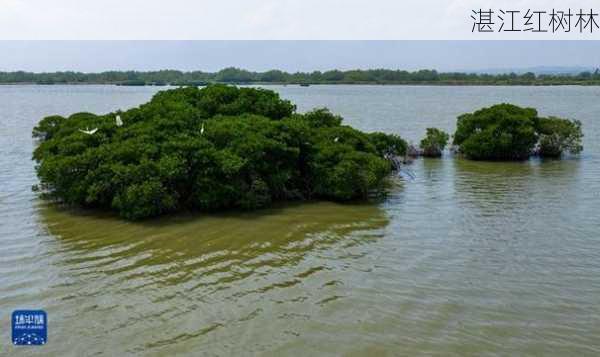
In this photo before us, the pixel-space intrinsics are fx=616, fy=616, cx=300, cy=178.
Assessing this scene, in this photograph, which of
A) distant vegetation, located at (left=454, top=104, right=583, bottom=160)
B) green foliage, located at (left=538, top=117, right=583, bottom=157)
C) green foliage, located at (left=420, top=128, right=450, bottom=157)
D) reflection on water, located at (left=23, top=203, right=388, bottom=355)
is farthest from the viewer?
green foliage, located at (left=420, top=128, right=450, bottom=157)

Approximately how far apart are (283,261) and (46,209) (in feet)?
24.7

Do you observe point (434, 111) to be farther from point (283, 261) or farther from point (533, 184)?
point (283, 261)

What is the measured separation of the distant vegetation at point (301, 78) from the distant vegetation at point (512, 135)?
11567 centimetres

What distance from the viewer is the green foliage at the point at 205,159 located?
1493 centimetres

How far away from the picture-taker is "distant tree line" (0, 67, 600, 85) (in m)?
142

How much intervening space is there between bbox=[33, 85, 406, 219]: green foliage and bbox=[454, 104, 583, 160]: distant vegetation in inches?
316

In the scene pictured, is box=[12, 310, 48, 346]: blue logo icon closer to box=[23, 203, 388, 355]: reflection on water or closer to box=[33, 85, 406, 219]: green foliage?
box=[23, 203, 388, 355]: reflection on water

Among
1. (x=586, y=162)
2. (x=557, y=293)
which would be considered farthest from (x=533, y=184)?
(x=557, y=293)

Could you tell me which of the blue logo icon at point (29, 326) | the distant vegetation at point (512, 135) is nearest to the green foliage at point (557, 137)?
the distant vegetation at point (512, 135)

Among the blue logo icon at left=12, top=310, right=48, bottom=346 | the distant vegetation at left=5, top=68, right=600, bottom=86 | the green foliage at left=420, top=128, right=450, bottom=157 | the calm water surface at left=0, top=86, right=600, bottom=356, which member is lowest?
the calm water surface at left=0, top=86, right=600, bottom=356

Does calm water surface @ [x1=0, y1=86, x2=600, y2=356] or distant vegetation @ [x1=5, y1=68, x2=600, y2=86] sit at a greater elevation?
distant vegetation @ [x1=5, y1=68, x2=600, y2=86]

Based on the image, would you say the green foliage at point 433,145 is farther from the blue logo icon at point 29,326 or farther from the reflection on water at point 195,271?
the blue logo icon at point 29,326

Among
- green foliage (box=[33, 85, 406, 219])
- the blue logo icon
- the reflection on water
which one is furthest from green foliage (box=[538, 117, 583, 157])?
the blue logo icon

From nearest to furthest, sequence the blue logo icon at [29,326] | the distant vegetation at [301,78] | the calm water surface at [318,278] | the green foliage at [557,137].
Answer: the blue logo icon at [29,326]
the calm water surface at [318,278]
the green foliage at [557,137]
the distant vegetation at [301,78]
